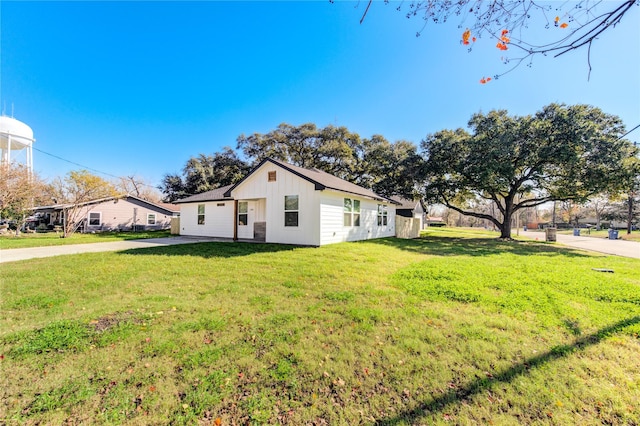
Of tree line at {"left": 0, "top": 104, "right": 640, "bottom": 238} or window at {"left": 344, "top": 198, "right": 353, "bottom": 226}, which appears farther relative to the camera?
tree line at {"left": 0, "top": 104, "right": 640, "bottom": 238}

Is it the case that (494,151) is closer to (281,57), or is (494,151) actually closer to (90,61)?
(281,57)

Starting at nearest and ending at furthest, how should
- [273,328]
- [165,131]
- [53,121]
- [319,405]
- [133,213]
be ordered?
[319,405] < [273,328] < [53,121] < [165,131] < [133,213]

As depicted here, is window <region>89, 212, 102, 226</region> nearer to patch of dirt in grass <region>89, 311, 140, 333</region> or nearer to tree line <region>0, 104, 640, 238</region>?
tree line <region>0, 104, 640, 238</region>

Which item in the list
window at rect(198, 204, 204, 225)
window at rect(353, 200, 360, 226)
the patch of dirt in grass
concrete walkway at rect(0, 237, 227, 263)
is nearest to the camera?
the patch of dirt in grass

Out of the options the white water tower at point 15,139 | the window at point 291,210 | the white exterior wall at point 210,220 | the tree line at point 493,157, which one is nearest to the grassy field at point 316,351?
the window at point 291,210

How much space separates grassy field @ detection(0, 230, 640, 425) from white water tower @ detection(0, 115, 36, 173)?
27.7m

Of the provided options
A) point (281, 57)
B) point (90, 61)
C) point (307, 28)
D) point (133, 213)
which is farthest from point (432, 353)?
point (133, 213)

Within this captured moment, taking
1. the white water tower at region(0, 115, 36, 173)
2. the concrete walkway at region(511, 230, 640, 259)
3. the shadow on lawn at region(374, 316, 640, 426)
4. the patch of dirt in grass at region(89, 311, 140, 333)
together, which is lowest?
the concrete walkway at region(511, 230, 640, 259)

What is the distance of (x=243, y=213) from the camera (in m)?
14.1

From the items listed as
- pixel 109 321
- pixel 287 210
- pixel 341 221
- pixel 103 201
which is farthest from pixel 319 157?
pixel 109 321

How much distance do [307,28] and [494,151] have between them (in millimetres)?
14131

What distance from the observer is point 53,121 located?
19.7m

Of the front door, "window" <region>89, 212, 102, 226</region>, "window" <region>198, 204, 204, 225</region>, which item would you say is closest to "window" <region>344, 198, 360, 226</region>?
the front door

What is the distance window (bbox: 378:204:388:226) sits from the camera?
16594 mm
